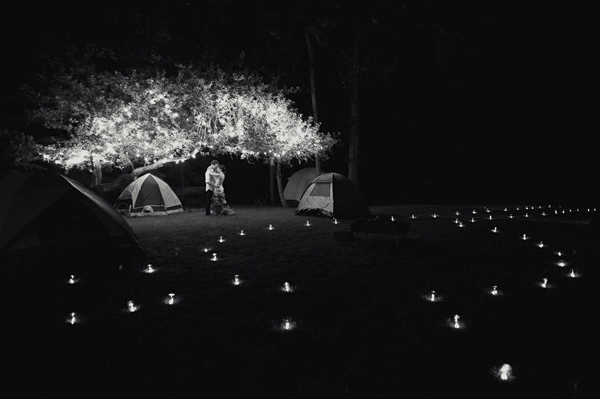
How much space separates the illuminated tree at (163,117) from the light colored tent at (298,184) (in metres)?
4.23

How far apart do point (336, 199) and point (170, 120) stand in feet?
22.1

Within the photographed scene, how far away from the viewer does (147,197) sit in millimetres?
15172

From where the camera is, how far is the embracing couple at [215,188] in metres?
14.7

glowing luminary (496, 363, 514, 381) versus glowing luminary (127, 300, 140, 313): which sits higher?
glowing luminary (127, 300, 140, 313)

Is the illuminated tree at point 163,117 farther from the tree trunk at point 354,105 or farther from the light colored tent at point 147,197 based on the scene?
the tree trunk at point 354,105

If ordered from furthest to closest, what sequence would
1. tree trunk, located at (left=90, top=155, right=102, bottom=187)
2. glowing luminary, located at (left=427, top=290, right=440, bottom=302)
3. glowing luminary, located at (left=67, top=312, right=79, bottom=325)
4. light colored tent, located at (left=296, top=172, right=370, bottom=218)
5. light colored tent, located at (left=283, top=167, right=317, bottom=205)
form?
light colored tent, located at (left=283, top=167, right=317, bottom=205) → tree trunk, located at (left=90, top=155, right=102, bottom=187) → light colored tent, located at (left=296, top=172, right=370, bottom=218) → glowing luminary, located at (left=427, top=290, right=440, bottom=302) → glowing luminary, located at (left=67, top=312, right=79, bottom=325)

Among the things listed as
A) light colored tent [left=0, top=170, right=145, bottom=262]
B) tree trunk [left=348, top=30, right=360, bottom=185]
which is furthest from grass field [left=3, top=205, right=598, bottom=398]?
tree trunk [left=348, top=30, right=360, bottom=185]

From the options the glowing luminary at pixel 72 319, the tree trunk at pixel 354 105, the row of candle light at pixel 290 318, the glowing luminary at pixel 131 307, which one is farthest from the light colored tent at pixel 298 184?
the glowing luminary at pixel 72 319

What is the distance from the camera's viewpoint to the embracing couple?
14664mm

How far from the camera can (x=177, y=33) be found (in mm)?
17234

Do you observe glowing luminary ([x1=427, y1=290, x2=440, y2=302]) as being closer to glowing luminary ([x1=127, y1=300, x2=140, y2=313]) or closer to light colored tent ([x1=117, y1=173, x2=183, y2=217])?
glowing luminary ([x1=127, y1=300, x2=140, y2=313])

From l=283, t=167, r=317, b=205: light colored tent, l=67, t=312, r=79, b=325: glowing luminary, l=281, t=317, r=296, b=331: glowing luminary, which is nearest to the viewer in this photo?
l=281, t=317, r=296, b=331: glowing luminary

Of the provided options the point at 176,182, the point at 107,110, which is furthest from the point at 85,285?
the point at 176,182

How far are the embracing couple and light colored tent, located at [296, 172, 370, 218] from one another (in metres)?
3.51
